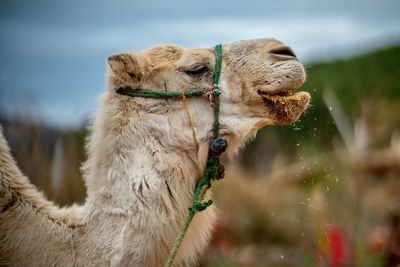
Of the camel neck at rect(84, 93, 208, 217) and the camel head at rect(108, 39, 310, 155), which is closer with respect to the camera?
the camel neck at rect(84, 93, 208, 217)

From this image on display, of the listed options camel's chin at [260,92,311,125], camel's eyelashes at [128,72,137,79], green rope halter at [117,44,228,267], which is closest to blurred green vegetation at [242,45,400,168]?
camel's chin at [260,92,311,125]

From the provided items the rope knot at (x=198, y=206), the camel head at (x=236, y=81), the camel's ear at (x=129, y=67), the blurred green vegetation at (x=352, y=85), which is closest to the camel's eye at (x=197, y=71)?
the camel head at (x=236, y=81)

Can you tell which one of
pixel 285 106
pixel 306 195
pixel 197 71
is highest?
pixel 197 71

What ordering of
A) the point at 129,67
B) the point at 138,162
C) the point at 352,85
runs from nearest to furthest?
the point at 138,162 < the point at 129,67 < the point at 352,85

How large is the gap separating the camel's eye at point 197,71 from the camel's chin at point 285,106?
41 centimetres

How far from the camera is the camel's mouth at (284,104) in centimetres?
380

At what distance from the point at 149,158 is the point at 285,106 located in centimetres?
91

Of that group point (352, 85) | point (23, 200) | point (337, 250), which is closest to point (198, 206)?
point (23, 200)

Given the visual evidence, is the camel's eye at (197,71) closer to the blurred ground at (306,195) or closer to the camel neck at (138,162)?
the camel neck at (138,162)

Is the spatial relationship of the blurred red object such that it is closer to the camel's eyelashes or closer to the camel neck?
the camel neck

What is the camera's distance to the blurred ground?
6977 millimetres

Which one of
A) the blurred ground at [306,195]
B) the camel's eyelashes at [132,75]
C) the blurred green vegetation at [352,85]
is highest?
the camel's eyelashes at [132,75]

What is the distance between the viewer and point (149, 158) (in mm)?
3609

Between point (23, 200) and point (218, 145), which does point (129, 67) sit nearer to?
point (218, 145)
